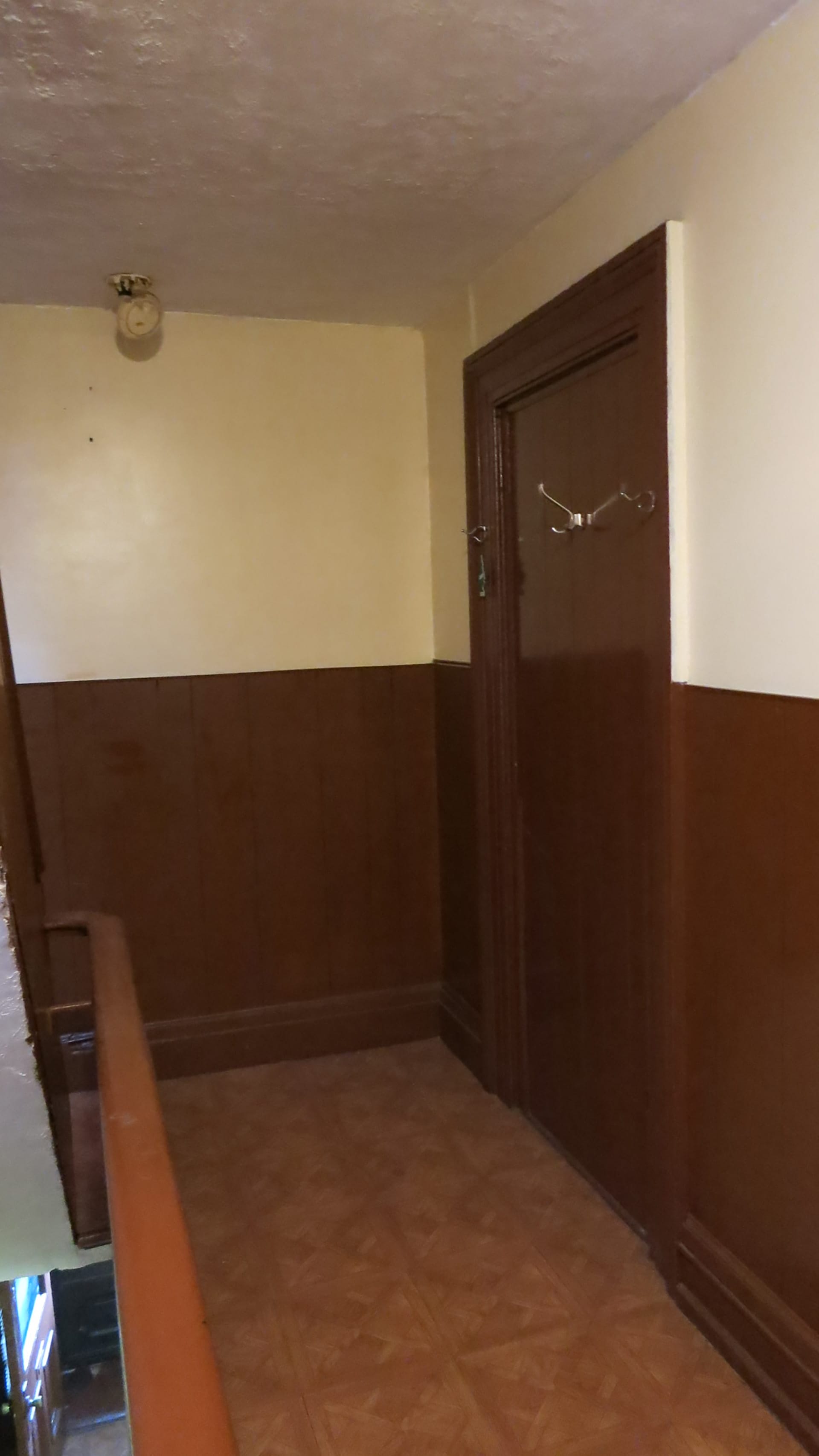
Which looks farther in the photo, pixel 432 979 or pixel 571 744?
pixel 432 979

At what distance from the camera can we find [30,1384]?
7.46 ft

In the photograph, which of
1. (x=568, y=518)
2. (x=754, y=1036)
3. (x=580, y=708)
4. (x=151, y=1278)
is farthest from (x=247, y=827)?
(x=151, y=1278)

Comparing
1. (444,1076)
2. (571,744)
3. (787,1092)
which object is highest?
(571,744)

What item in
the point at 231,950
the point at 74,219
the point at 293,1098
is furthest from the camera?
the point at 231,950

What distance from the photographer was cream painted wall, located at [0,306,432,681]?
9.07 ft

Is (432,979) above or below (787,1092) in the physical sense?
below

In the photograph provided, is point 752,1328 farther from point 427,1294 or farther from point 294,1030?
point 294,1030

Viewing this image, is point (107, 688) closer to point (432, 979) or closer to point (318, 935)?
point (318, 935)

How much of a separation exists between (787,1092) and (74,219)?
2181mm

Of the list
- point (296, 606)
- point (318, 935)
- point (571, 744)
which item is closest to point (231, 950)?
point (318, 935)

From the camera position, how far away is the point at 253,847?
3.06 metres

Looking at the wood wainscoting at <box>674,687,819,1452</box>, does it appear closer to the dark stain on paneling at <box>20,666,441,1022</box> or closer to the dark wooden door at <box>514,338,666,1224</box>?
the dark wooden door at <box>514,338,666,1224</box>

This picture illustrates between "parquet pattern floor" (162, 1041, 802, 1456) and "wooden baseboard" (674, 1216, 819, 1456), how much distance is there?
1.2 inches

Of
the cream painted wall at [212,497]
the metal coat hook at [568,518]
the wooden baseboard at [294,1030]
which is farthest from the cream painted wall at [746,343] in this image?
the wooden baseboard at [294,1030]
